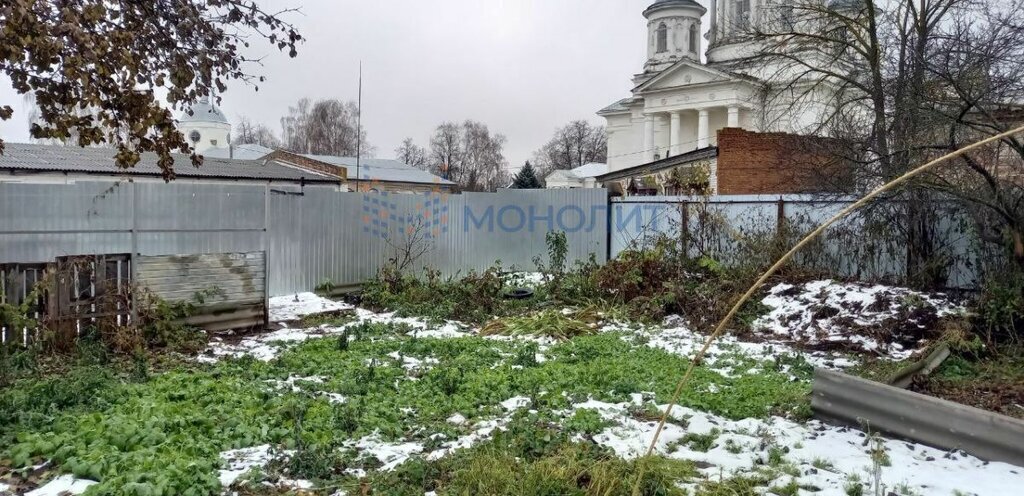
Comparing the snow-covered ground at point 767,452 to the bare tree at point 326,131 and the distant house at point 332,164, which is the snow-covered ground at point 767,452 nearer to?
the distant house at point 332,164

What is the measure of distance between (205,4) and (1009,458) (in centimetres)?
735

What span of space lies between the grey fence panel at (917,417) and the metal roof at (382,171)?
36532 millimetres

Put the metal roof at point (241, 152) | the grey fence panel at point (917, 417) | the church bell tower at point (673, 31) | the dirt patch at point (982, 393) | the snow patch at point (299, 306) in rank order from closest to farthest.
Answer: the grey fence panel at point (917, 417) → the dirt patch at point (982, 393) → the snow patch at point (299, 306) → the metal roof at point (241, 152) → the church bell tower at point (673, 31)

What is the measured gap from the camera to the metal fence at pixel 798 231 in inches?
386

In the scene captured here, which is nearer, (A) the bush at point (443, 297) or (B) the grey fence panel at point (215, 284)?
(B) the grey fence panel at point (215, 284)

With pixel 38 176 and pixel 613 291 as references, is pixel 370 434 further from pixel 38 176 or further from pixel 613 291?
pixel 38 176

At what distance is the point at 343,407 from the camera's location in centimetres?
540

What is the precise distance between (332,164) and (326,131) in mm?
28990

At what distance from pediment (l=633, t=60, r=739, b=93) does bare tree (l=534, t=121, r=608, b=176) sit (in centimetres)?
3014

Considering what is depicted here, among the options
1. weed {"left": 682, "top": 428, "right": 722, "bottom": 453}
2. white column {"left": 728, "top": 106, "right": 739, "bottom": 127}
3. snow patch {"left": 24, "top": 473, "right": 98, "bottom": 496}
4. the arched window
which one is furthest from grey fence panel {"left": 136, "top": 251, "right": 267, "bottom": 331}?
the arched window

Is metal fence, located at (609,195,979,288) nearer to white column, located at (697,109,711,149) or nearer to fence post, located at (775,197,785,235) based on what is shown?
fence post, located at (775,197,785,235)

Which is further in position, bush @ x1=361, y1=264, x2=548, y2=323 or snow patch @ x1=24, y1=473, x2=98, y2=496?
bush @ x1=361, y1=264, x2=548, y2=323

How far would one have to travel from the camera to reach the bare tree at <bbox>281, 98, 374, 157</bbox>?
6494 cm

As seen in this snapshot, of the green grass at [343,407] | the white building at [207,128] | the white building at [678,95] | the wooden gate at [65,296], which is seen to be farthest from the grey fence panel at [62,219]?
the white building at [207,128]
